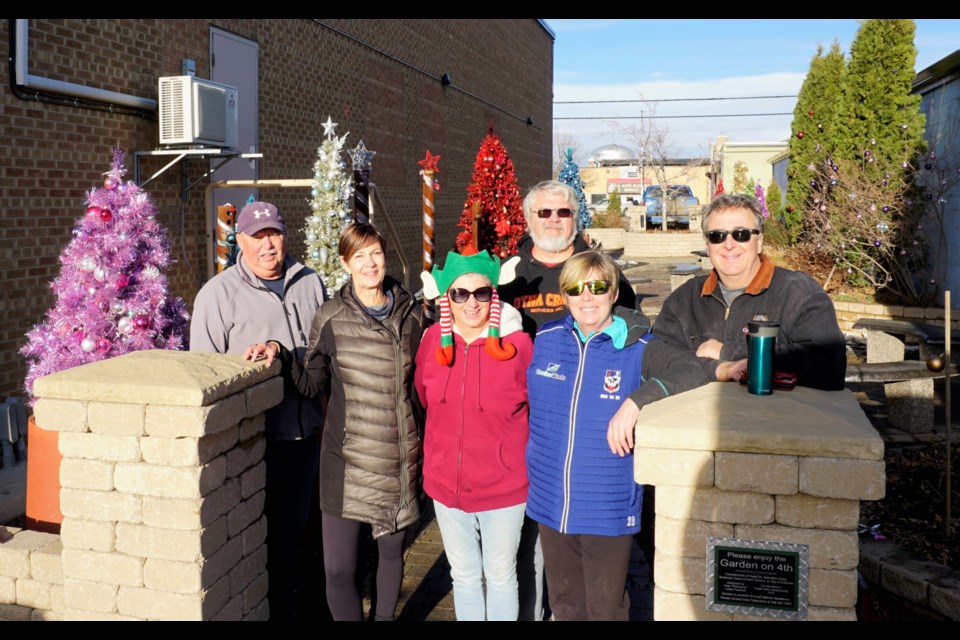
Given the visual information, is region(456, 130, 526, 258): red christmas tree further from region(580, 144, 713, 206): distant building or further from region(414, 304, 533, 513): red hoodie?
region(580, 144, 713, 206): distant building

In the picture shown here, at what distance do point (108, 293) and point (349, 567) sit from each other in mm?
2306

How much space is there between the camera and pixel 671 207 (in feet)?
142

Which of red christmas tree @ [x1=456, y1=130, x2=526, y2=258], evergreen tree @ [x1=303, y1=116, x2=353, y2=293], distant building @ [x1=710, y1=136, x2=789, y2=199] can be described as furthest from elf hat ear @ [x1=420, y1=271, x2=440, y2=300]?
distant building @ [x1=710, y1=136, x2=789, y2=199]

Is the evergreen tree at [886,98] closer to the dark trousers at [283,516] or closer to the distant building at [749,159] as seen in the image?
the dark trousers at [283,516]

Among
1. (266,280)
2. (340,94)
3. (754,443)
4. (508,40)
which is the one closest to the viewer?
(754,443)

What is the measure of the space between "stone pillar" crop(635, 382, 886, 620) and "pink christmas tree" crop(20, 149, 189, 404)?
344cm

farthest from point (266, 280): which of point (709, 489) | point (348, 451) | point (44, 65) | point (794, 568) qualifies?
point (44, 65)

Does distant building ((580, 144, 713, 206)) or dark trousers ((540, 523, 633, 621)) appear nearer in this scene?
dark trousers ((540, 523, 633, 621))

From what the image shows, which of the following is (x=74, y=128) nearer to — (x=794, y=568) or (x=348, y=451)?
(x=348, y=451)

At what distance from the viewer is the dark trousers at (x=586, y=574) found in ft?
11.5

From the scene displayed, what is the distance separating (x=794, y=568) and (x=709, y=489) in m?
0.36

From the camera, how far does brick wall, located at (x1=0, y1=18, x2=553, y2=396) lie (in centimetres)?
746

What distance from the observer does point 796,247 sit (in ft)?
59.9

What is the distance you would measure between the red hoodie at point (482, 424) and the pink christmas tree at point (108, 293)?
7.39 feet
